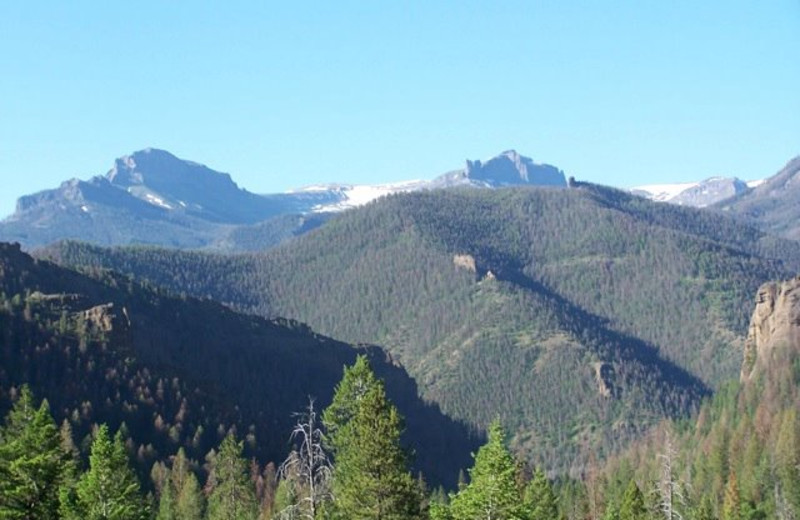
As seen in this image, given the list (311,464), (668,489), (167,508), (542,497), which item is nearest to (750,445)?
(542,497)

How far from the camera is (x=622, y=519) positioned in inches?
2995

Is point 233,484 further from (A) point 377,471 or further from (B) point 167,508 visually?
(A) point 377,471

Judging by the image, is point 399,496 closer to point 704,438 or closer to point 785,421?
point 785,421

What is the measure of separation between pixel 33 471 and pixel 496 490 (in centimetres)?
1936

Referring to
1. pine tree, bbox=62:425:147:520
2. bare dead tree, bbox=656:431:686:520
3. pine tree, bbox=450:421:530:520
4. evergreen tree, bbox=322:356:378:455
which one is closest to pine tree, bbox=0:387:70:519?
pine tree, bbox=62:425:147:520

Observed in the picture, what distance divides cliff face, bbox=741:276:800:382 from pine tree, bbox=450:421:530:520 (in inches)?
5752

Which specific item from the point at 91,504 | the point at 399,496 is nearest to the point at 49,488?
the point at 91,504

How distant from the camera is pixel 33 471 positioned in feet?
141

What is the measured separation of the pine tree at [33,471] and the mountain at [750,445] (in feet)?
146

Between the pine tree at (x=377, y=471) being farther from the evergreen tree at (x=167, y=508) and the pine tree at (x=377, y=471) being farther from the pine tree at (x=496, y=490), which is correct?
the evergreen tree at (x=167, y=508)

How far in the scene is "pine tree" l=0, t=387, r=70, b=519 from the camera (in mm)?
42500

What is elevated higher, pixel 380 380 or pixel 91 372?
pixel 380 380

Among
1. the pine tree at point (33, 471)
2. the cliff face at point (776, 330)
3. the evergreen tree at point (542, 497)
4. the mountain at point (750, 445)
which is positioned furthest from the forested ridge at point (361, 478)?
the cliff face at point (776, 330)

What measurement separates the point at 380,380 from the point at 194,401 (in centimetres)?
10750
